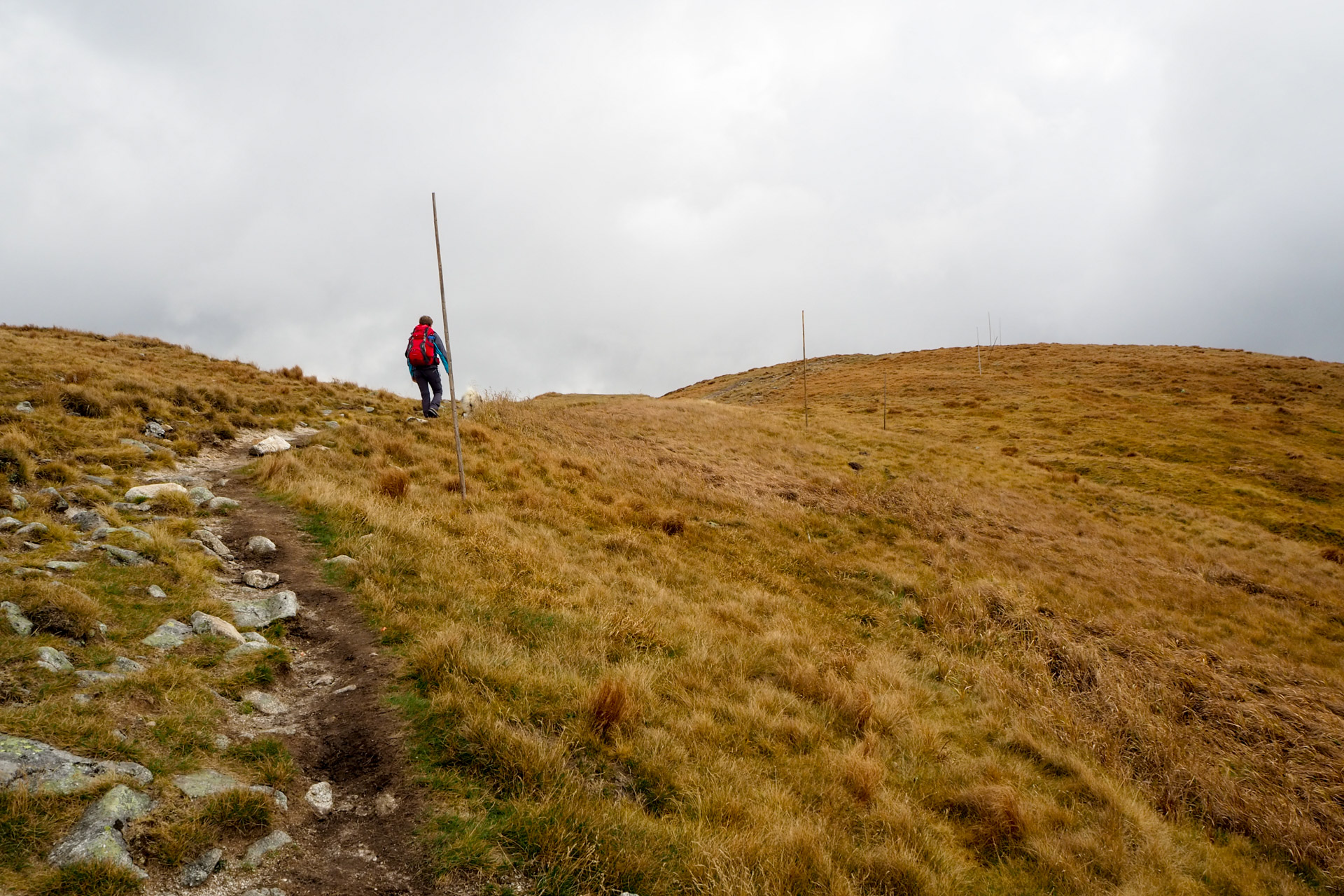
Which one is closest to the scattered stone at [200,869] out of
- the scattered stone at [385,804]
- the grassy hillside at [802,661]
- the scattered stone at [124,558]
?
the scattered stone at [385,804]

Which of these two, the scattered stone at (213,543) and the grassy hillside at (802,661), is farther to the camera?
the scattered stone at (213,543)

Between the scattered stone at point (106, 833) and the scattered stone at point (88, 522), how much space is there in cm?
563

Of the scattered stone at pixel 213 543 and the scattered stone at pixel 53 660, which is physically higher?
the scattered stone at pixel 213 543

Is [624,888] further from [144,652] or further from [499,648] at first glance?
[144,652]

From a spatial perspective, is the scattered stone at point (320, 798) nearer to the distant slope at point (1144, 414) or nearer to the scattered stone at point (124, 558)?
the scattered stone at point (124, 558)

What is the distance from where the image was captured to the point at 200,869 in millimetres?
3391

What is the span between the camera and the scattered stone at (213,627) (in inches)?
233

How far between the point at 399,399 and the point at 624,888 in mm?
22844

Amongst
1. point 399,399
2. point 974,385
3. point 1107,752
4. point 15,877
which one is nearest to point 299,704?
point 15,877

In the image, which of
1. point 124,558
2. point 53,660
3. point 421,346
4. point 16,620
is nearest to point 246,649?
point 53,660

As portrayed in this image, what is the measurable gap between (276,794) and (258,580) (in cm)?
405

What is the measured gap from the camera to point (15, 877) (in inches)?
118

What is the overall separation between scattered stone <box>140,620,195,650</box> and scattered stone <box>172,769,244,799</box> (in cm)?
198

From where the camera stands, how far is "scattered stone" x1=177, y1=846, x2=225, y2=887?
3324 millimetres
